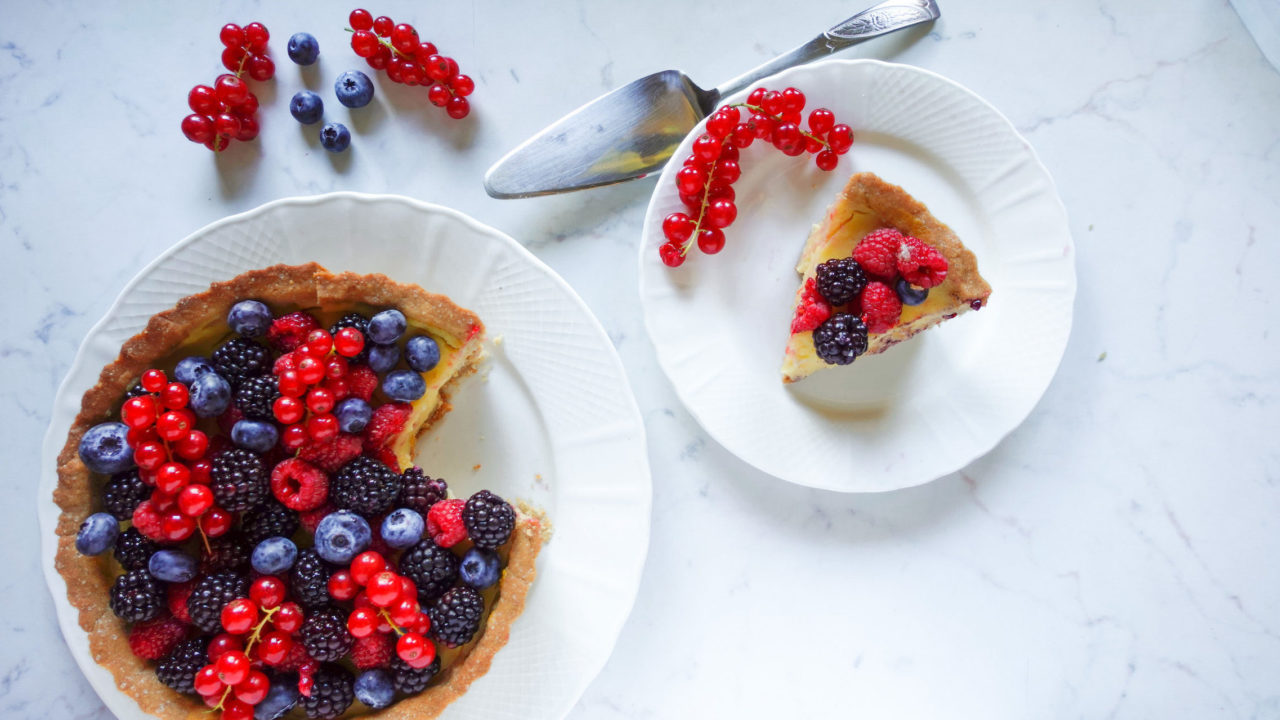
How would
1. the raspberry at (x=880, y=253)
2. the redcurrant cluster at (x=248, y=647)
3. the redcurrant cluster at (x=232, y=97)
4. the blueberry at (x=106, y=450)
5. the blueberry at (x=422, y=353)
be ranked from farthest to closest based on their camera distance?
1. the redcurrant cluster at (x=232, y=97)
2. the raspberry at (x=880, y=253)
3. the blueberry at (x=422, y=353)
4. the blueberry at (x=106, y=450)
5. the redcurrant cluster at (x=248, y=647)

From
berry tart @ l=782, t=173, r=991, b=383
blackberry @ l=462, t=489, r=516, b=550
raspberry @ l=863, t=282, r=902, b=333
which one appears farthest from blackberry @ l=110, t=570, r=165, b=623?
raspberry @ l=863, t=282, r=902, b=333

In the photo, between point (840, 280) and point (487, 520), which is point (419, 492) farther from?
point (840, 280)

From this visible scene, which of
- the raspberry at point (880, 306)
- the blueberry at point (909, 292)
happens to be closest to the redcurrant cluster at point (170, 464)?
the raspberry at point (880, 306)

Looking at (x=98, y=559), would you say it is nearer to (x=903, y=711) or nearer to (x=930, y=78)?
(x=903, y=711)

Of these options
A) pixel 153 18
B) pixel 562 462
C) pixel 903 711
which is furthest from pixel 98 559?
pixel 903 711

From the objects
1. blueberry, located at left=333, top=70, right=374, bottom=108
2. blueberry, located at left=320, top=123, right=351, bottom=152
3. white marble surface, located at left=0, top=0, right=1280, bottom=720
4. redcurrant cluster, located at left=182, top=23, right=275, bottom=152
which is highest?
redcurrant cluster, located at left=182, top=23, right=275, bottom=152

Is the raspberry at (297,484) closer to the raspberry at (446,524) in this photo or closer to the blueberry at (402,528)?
the blueberry at (402,528)

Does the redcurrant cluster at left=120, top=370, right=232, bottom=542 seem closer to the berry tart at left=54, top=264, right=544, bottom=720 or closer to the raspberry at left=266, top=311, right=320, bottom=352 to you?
the berry tart at left=54, top=264, right=544, bottom=720
